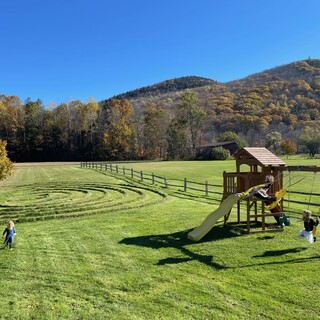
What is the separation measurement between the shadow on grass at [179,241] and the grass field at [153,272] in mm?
29

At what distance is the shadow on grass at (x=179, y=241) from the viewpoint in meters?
9.73

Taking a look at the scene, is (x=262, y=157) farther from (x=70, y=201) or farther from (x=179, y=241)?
(x=70, y=201)

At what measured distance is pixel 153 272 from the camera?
8828mm

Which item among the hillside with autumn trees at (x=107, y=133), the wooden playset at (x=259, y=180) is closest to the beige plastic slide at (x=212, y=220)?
the wooden playset at (x=259, y=180)

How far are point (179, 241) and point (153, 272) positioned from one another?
9.50 feet

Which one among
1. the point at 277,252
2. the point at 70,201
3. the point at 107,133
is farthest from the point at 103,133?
the point at 277,252

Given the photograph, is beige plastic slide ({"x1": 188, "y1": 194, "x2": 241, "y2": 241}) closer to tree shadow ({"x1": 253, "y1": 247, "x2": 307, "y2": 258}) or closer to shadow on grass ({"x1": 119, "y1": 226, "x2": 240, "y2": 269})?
shadow on grass ({"x1": 119, "y1": 226, "x2": 240, "y2": 269})

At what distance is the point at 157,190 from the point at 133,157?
70324 millimetres

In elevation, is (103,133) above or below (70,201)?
above

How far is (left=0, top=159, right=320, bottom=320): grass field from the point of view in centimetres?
688

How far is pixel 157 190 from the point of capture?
25.0 m

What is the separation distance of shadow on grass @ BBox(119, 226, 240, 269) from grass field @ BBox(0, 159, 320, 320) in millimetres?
29

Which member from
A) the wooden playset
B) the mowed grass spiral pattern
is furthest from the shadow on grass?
the mowed grass spiral pattern

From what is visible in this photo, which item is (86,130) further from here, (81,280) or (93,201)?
(81,280)
